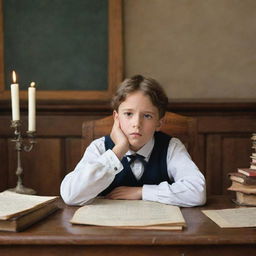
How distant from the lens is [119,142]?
1.73 m

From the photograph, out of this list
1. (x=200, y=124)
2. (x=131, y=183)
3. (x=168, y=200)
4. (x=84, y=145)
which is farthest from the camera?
(x=200, y=124)

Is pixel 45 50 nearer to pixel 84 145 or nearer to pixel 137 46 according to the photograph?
pixel 137 46

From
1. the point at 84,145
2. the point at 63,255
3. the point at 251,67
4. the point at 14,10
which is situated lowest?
the point at 63,255

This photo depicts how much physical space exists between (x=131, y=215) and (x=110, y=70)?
64.0 inches

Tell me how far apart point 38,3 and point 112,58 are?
620mm

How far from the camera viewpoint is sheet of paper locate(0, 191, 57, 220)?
1126mm

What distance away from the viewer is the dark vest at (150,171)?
6.06ft

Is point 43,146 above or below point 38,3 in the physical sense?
below

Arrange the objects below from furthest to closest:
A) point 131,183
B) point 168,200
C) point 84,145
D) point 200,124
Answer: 1. point 200,124
2. point 84,145
3. point 131,183
4. point 168,200

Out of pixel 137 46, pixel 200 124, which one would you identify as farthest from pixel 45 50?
pixel 200 124

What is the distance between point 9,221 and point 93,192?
0.47 metres

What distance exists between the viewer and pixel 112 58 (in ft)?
8.89

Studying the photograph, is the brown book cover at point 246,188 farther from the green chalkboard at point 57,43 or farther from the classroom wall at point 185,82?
the green chalkboard at point 57,43

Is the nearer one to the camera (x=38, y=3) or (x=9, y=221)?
(x=9, y=221)
